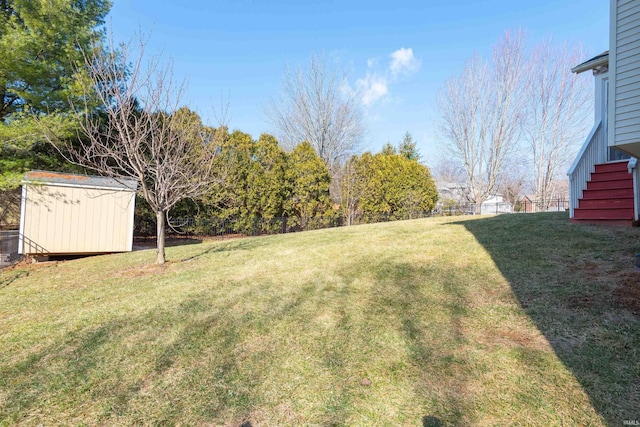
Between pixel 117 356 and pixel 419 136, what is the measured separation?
28865mm

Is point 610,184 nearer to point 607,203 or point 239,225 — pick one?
point 607,203

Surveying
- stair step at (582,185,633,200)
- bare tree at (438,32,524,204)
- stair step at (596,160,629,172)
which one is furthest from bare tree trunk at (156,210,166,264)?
bare tree at (438,32,524,204)

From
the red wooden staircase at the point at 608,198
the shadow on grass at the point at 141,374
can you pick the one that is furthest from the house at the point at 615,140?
the shadow on grass at the point at 141,374

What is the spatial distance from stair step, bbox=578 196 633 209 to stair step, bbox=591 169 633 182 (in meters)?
0.49

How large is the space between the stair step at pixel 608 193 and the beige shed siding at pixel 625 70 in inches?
102

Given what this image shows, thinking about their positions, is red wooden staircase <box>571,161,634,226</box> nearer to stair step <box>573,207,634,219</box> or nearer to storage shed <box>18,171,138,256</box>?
stair step <box>573,207,634,219</box>

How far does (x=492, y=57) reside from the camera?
17984 millimetres

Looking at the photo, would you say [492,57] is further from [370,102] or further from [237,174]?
[237,174]

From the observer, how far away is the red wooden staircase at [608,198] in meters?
5.69

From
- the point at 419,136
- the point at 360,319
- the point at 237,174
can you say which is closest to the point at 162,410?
the point at 360,319

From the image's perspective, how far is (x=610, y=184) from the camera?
6066 mm

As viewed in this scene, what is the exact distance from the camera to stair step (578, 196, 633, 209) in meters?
5.69

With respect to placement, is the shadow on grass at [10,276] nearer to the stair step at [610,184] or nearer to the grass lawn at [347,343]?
the grass lawn at [347,343]

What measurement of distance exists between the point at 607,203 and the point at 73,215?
482 inches
